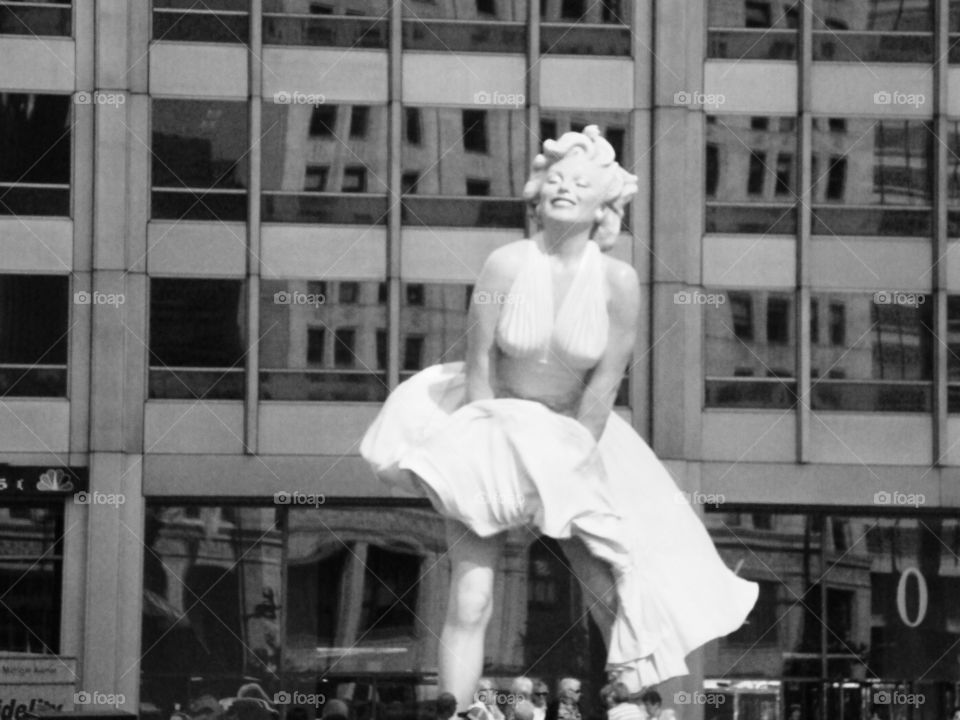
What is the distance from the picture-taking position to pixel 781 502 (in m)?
39.4

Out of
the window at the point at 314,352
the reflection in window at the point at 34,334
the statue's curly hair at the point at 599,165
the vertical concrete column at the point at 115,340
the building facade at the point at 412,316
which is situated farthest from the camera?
the window at the point at 314,352

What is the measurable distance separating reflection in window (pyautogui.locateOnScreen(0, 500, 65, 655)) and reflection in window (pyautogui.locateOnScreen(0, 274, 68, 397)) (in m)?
1.74

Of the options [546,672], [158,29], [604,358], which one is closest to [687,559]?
[604,358]

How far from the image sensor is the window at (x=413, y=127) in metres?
39.3

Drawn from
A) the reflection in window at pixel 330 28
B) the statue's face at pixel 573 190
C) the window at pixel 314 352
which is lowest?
the statue's face at pixel 573 190

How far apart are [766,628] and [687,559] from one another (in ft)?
66.8

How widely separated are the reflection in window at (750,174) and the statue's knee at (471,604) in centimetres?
2199

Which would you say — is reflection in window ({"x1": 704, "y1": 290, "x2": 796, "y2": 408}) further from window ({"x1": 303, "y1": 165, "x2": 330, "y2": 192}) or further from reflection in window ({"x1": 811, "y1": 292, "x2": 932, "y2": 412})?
window ({"x1": 303, "y1": 165, "x2": 330, "y2": 192})

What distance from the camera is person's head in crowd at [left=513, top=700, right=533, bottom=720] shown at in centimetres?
1742

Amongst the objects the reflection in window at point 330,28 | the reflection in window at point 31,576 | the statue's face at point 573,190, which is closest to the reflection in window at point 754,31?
the reflection in window at point 330,28

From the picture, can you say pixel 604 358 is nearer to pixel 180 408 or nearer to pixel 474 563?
pixel 474 563

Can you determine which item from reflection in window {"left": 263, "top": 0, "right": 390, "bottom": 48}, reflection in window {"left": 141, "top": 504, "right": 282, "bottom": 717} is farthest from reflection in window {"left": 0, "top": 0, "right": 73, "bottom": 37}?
reflection in window {"left": 141, "top": 504, "right": 282, "bottom": 717}

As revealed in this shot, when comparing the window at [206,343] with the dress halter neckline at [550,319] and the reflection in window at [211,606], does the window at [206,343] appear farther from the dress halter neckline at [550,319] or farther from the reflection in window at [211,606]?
the dress halter neckline at [550,319]

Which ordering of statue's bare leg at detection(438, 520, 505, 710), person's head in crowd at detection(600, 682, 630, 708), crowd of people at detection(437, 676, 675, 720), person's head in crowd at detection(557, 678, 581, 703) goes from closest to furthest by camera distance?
crowd of people at detection(437, 676, 675, 720), person's head in crowd at detection(600, 682, 630, 708), statue's bare leg at detection(438, 520, 505, 710), person's head in crowd at detection(557, 678, 581, 703)
